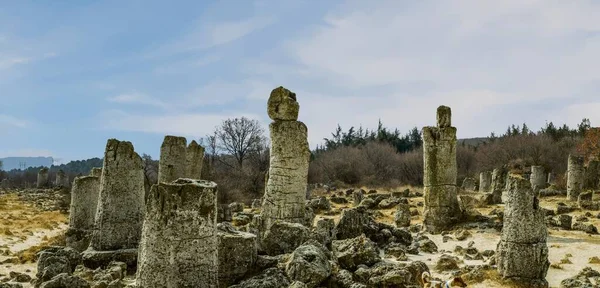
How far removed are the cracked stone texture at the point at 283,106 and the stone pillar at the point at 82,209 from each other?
535 cm

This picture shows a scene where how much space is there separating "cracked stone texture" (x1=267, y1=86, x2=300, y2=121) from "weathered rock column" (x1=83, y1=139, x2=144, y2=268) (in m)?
3.01

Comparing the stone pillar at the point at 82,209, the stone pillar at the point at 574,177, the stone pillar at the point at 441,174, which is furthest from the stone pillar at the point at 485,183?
the stone pillar at the point at 82,209

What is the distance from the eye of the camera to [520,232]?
945 centimetres

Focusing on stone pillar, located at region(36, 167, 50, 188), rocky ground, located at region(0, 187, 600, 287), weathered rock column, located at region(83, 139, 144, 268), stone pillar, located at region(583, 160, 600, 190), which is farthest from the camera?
stone pillar, located at region(36, 167, 50, 188)

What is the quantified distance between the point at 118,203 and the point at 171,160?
554 centimetres

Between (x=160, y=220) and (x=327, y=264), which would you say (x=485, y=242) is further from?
(x=160, y=220)

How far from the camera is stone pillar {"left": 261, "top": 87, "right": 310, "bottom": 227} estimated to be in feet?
35.8

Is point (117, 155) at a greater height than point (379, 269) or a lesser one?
greater

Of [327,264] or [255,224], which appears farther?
[255,224]

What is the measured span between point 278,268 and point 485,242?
28.5ft

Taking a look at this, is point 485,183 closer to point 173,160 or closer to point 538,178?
point 538,178

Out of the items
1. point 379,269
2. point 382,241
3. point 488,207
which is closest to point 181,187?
point 379,269

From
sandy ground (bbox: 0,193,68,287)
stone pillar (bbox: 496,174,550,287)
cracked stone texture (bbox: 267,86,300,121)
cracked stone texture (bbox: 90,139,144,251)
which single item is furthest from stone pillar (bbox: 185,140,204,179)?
stone pillar (bbox: 496,174,550,287)

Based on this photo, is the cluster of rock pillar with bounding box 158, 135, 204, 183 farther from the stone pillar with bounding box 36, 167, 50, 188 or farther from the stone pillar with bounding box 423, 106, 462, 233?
the stone pillar with bounding box 36, 167, 50, 188
